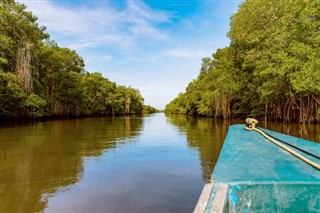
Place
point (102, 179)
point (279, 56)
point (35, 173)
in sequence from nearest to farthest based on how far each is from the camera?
point (102, 179) → point (35, 173) → point (279, 56)

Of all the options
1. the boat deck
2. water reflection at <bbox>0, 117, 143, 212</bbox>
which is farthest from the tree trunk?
the boat deck

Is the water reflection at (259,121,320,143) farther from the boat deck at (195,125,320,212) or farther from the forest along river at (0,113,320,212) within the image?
the boat deck at (195,125,320,212)

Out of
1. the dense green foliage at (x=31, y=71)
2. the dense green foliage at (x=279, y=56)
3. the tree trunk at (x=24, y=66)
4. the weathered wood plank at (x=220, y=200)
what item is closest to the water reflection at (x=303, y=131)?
the dense green foliage at (x=279, y=56)

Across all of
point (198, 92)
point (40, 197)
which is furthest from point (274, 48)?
point (198, 92)

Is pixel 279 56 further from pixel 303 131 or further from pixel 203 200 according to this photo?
pixel 203 200

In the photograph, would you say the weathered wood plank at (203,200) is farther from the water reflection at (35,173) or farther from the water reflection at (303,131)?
the water reflection at (303,131)

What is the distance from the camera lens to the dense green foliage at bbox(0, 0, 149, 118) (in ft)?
53.3

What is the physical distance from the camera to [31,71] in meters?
20.2

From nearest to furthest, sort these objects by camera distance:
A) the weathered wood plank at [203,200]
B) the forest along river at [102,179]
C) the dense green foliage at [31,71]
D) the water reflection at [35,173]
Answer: the weathered wood plank at [203,200] → the forest along river at [102,179] → the water reflection at [35,173] → the dense green foliage at [31,71]

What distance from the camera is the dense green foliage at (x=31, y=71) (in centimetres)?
1624

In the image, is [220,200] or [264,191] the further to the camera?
[264,191]

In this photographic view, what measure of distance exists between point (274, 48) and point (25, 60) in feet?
55.0

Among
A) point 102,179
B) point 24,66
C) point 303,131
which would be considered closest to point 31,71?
point 24,66

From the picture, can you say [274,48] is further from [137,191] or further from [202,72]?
[202,72]
